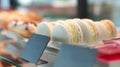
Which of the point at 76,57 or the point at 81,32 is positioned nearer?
the point at 76,57

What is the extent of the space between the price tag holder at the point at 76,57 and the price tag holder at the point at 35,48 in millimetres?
105

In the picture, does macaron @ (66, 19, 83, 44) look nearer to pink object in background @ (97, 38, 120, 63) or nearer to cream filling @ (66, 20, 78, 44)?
cream filling @ (66, 20, 78, 44)

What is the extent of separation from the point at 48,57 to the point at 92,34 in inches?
6.5

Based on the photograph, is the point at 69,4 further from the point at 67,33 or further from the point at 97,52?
the point at 97,52

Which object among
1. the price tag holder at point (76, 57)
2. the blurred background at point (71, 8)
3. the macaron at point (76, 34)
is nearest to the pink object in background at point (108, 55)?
the price tag holder at point (76, 57)

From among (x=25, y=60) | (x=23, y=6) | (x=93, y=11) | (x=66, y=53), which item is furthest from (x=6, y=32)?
(x=23, y=6)

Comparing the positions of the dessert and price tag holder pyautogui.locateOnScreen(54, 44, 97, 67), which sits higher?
price tag holder pyautogui.locateOnScreen(54, 44, 97, 67)

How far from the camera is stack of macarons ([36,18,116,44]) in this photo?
801 mm

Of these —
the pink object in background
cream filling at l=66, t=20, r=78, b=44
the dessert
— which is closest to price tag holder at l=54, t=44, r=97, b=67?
the pink object in background

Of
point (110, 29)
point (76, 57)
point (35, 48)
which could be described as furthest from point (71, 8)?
point (76, 57)

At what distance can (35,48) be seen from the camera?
79 centimetres

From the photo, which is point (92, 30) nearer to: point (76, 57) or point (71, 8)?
point (76, 57)

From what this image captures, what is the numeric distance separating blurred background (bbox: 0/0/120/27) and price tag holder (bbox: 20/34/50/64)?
165 centimetres

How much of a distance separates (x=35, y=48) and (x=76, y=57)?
0.21 m
